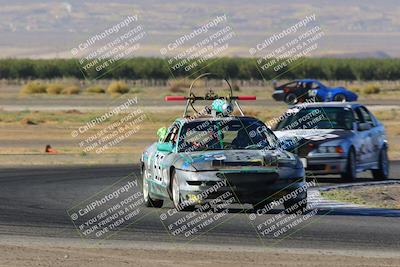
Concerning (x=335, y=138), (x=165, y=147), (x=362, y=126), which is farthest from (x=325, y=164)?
(x=165, y=147)

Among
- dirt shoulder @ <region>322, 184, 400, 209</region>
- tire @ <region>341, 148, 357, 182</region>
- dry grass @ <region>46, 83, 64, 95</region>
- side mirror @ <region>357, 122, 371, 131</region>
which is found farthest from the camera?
dry grass @ <region>46, 83, 64, 95</region>

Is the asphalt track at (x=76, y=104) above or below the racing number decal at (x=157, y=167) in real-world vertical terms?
below

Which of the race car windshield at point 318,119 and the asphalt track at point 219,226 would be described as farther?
the race car windshield at point 318,119

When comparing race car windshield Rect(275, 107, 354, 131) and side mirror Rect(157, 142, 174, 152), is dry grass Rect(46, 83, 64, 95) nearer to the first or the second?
race car windshield Rect(275, 107, 354, 131)

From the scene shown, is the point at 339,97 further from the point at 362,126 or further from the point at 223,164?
the point at 223,164

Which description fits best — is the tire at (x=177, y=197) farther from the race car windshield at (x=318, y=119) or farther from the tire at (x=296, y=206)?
the race car windshield at (x=318, y=119)

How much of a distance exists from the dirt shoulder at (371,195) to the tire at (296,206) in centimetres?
181

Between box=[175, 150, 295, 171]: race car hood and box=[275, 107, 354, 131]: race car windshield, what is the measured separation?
6.62m

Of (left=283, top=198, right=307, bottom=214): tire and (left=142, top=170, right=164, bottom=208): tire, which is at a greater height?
(left=142, top=170, right=164, bottom=208): tire

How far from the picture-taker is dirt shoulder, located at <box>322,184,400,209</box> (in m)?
17.8

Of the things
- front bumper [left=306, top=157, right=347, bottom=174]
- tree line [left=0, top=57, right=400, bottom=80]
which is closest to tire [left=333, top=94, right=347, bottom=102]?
front bumper [left=306, top=157, right=347, bottom=174]

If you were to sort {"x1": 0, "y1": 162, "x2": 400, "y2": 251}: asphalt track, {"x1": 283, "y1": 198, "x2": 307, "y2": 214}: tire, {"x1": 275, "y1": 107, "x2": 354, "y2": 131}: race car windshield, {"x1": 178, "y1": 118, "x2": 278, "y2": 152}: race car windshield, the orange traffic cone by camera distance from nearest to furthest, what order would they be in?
{"x1": 0, "y1": 162, "x2": 400, "y2": 251}: asphalt track, {"x1": 283, "y1": 198, "x2": 307, "y2": 214}: tire, {"x1": 178, "y1": 118, "x2": 278, "y2": 152}: race car windshield, {"x1": 275, "y1": 107, "x2": 354, "y2": 131}: race car windshield, the orange traffic cone

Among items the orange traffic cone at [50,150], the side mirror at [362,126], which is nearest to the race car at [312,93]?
the orange traffic cone at [50,150]

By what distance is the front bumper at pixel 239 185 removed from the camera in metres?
15.2
